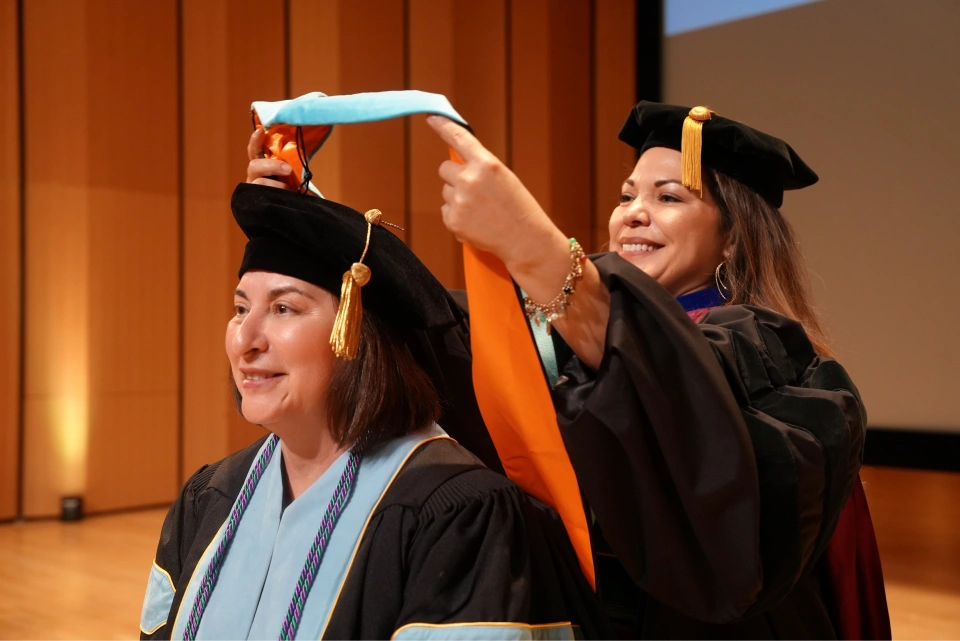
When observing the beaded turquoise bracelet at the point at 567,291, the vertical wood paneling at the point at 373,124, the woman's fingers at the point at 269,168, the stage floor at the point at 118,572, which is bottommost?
the stage floor at the point at 118,572

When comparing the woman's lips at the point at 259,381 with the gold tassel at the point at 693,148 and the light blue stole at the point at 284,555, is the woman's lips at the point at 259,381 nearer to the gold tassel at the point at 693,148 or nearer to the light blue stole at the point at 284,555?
the light blue stole at the point at 284,555

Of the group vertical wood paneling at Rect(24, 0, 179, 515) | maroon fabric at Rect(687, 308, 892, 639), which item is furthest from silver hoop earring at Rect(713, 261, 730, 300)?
vertical wood paneling at Rect(24, 0, 179, 515)

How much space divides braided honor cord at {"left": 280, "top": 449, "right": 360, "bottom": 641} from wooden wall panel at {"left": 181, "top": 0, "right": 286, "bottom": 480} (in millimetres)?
4471

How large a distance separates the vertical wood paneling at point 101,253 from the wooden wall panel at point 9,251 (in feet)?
0.25

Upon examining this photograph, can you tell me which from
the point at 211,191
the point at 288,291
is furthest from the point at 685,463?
the point at 211,191

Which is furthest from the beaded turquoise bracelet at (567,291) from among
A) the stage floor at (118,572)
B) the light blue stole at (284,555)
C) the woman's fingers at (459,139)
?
the stage floor at (118,572)

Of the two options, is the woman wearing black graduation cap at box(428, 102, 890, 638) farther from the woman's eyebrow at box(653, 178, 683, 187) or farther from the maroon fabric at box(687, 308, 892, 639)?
the woman's eyebrow at box(653, 178, 683, 187)

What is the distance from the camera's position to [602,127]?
7.30 metres

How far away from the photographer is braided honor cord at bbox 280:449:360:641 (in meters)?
1.40

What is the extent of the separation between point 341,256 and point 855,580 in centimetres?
110

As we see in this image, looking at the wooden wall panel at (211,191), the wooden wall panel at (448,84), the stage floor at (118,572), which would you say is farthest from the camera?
the wooden wall panel at (448,84)

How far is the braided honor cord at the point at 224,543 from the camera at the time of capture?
153 centimetres

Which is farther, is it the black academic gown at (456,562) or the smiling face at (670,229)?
the smiling face at (670,229)

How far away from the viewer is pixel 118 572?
13.9 feet
